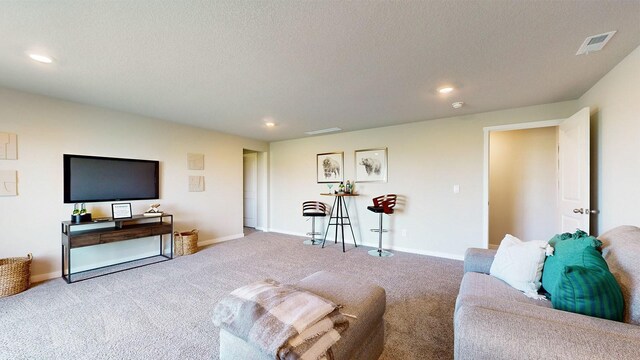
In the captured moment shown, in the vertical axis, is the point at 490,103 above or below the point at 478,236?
above

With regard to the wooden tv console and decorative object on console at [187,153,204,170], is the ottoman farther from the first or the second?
decorative object on console at [187,153,204,170]

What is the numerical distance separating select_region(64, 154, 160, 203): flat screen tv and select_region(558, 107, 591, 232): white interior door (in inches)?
217

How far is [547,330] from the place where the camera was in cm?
99

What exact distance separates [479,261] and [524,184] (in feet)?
10.1

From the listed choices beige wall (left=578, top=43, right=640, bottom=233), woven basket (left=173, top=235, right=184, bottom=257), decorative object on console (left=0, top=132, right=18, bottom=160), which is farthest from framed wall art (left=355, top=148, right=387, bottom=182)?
decorative object on console (left=0, top=132, right=18, bottom=160)

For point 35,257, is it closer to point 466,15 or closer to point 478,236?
point 466,15

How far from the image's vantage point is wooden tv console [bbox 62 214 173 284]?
3029 millimetres

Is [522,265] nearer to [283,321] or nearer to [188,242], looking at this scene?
[283,321]

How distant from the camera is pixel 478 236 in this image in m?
3.82

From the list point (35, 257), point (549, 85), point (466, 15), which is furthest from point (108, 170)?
point (549, 85)

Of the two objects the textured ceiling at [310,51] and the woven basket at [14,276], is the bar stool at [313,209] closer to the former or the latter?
the textured ceiling at [310,51]

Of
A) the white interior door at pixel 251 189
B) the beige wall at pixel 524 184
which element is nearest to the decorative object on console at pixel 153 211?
the white interior door at pixel 251 189

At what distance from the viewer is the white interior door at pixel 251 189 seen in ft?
21.5

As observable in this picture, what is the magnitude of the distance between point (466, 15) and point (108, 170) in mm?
4462
